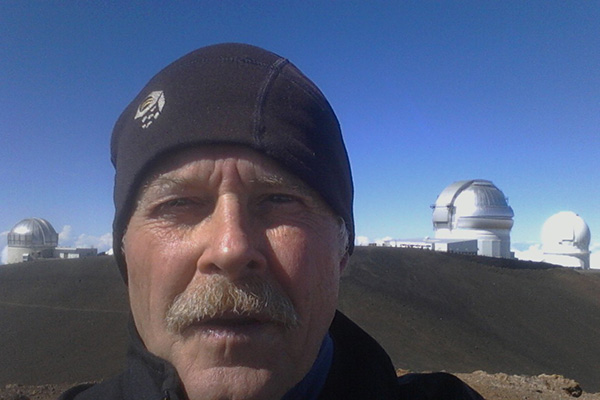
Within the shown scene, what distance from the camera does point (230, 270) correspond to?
125 centimetres

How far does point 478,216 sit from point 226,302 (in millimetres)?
40798

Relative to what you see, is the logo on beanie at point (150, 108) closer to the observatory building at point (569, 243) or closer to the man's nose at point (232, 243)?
the man's nose at point (232, 243)

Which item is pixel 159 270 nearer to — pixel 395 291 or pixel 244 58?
pixel 244 58

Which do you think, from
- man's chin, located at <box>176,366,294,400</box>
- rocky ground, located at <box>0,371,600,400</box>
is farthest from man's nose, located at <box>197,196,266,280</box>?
rocky ground, located at <box>0,371,600,400</box>

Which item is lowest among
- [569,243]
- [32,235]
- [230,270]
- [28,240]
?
[230,270]

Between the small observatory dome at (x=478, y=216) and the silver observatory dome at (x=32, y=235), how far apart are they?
102 feet

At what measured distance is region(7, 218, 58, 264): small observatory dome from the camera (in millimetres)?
39844

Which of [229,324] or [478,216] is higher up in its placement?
[478,216]

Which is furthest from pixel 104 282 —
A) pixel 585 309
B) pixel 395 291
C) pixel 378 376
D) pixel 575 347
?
pixel 585 309

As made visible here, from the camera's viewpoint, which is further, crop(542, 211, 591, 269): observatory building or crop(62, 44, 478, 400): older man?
crop(542, 211, 591, 269): observatory building

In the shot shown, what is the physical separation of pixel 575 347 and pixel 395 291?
6.68 m

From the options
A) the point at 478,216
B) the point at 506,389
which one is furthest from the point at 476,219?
the point at 506,389

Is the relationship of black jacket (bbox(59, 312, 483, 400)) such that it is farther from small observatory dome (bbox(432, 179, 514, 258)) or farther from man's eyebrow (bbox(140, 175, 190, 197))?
small observatory dome (bbox(432, 179, 514, 258))

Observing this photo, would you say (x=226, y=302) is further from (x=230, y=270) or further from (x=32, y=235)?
(x=32, y=235)
